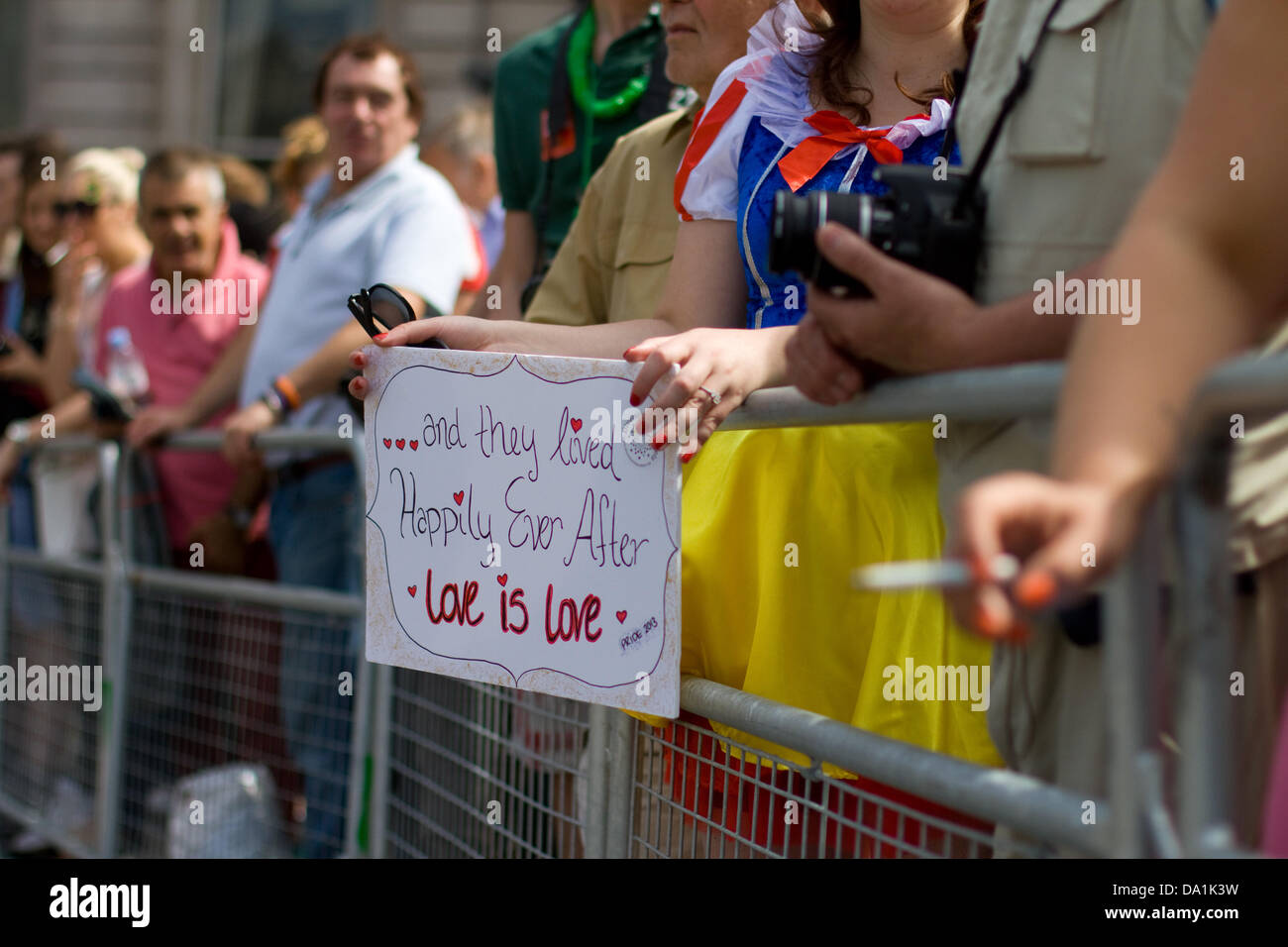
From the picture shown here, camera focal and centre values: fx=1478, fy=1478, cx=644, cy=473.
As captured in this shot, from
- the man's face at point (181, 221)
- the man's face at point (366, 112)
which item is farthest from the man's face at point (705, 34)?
the man's face at point (181, 221)

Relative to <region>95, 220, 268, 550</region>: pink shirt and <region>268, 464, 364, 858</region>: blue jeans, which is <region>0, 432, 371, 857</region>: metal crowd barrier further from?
<region>95, 220, 268, 550</region>: pink shirt

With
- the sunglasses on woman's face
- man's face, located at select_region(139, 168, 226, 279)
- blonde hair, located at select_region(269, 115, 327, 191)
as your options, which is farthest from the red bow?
the sunglasses on woman's face

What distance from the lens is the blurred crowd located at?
1.11 m

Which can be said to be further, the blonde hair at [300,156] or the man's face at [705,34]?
the blonde hair at [300,156]

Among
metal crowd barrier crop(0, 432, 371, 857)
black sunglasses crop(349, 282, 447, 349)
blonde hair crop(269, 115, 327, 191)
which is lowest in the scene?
metal crowd barrier crop(0, 432, 371, 857)

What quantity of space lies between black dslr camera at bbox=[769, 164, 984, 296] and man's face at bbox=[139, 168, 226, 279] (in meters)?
3.75

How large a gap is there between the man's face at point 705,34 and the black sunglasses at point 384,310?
2.33ft

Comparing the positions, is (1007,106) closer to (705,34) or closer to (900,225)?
(900,225)

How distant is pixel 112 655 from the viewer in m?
4.41

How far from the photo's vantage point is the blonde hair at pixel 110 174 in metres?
5.82

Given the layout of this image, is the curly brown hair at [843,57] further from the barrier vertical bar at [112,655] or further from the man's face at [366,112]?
the barrier vertical bar at [112,655]

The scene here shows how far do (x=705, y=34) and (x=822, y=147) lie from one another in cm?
59
